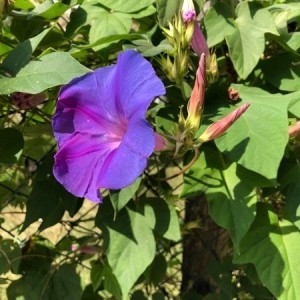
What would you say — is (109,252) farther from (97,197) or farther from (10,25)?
(10,25)

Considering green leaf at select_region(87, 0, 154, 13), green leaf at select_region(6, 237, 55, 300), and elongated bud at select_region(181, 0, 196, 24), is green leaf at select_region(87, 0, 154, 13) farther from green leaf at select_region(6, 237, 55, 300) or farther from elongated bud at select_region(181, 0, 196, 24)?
green leaf at select_region(6, 237, 55, 300)

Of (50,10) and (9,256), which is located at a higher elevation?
(50,10)

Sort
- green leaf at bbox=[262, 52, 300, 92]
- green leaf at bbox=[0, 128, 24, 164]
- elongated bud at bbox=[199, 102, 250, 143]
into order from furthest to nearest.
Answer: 1. green leaf at bbox=[262, 52, 300, 92]
2. green leaf at bbox=[0, 128, 24, 164]
3. elongated bud at bbox=[199, 102, 250, 143]

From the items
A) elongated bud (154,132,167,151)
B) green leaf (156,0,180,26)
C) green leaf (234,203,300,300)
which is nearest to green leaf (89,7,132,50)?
green leaf (156,0,180,26)

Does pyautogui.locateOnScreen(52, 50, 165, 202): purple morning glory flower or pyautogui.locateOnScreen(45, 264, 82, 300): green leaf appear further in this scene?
pyautogui.locateOnScreen(45, 264, 82, 300): green leaf

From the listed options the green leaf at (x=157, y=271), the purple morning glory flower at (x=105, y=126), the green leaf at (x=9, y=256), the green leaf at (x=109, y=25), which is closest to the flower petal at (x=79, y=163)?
the purple morning glory flower at (x=105, y=126)

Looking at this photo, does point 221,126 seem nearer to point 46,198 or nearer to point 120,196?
point 120,196

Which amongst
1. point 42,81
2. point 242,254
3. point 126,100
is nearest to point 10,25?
point 42,81

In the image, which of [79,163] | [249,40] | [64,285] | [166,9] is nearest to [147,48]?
[166,9]
